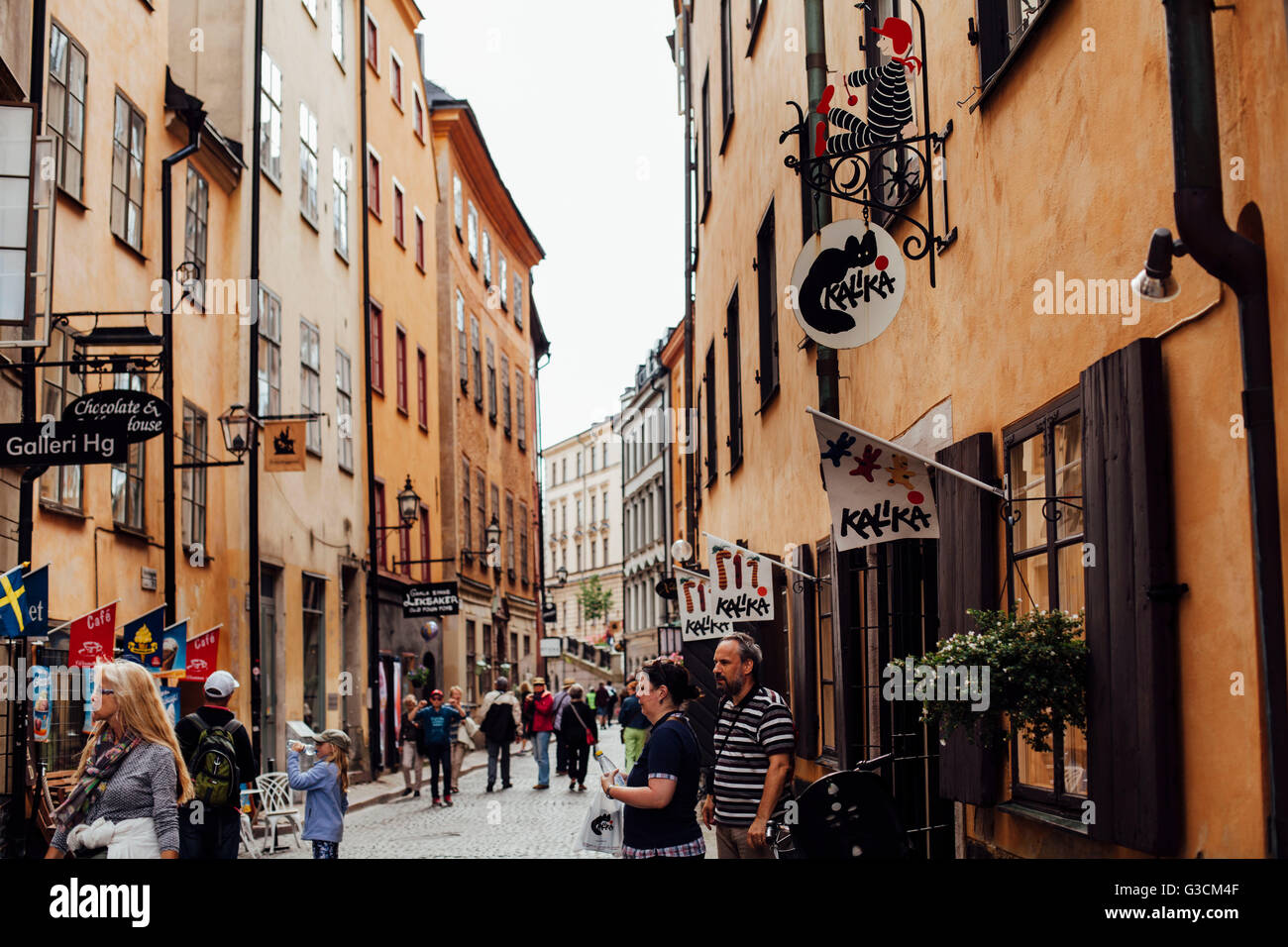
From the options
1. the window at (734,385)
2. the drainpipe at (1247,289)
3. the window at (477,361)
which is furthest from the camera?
the window at (477,361)

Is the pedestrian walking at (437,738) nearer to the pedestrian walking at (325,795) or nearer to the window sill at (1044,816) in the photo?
the pedestrian walking at (325,795)

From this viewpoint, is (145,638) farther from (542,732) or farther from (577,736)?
(542,732)

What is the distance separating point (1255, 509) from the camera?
4895 mm

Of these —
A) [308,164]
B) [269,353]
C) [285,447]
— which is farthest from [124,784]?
[308,164]

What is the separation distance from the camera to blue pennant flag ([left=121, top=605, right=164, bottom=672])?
42.0 feet

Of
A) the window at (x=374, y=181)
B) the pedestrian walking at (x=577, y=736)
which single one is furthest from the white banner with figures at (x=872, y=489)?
the window at (x=374, y=181)

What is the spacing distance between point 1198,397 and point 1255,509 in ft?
2.01

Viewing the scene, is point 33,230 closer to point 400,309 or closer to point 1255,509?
point 1255,509

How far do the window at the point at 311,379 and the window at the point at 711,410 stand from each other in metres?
6.05

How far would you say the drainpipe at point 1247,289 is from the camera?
15.8 feet

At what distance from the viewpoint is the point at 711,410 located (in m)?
23.5

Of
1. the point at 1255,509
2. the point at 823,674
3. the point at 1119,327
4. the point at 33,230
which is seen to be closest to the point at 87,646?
the point at 33,230

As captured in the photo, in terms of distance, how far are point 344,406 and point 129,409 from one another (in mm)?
15316
